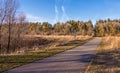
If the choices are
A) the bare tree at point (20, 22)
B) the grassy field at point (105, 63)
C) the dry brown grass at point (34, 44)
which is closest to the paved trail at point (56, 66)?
the grassy field at point (105, 63)

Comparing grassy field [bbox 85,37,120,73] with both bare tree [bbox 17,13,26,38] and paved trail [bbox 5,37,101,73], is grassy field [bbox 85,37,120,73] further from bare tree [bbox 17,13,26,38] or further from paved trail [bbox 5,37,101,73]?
bare tree [bbox 17,13,26,38]

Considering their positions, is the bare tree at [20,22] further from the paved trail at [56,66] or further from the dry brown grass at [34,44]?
the paved trail at [56,66]

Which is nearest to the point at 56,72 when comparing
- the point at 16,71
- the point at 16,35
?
the point at 16,71

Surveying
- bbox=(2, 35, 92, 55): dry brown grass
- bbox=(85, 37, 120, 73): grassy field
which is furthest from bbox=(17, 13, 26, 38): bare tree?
bbox=(85, 37, 120, 73): grassy field

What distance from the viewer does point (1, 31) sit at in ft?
112

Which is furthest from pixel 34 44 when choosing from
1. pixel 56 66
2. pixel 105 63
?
pixel 56 66

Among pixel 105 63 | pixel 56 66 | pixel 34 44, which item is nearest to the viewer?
pixel 56 66

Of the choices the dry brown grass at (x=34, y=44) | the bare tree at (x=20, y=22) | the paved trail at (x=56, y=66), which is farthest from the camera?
the bare tree at (x=20, y=22)

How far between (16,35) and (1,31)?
23.5ft

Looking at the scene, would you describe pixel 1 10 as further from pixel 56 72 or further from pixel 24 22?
pixel 56 72

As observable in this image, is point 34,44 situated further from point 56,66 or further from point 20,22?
point 56,66

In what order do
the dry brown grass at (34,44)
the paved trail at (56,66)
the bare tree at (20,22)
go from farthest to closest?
the bare tree at (20,22) < the dry brown grass at (34,44) < the paved trail at (56,66)

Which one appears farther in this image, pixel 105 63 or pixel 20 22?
pixel 20 22

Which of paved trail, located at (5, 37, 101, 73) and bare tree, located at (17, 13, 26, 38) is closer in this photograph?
paved trail, located at (5, 37, 101, 73)
